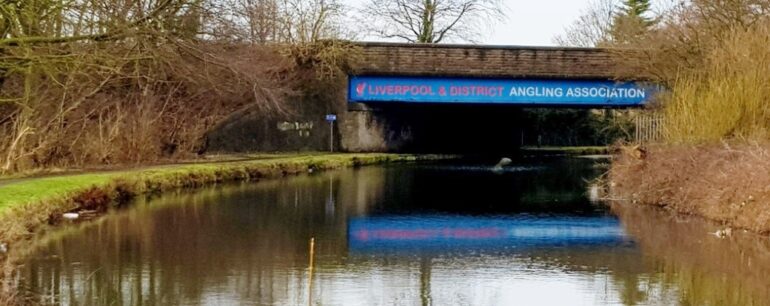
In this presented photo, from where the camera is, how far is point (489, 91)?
44.5 metres

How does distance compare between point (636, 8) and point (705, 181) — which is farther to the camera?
point (636, 8)

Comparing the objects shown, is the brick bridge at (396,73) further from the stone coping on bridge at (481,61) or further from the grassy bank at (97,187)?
the grassy bank at (97,187)

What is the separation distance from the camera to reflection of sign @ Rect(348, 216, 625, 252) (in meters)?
17.1

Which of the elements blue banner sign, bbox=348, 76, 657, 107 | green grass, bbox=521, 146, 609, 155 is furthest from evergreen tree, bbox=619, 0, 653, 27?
blue banner sign, bbox=348, 76, 657, 107

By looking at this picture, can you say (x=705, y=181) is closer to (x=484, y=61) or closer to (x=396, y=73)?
(x=484, y=61)

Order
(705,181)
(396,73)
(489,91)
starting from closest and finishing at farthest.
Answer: (705,181)
(396,73)
(489,91)

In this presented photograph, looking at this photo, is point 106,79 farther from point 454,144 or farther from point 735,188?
point 454,144

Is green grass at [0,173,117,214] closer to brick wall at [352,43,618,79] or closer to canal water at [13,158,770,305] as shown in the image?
canal water at [13,158,770,305]

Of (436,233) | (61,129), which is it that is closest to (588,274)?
(436,233)

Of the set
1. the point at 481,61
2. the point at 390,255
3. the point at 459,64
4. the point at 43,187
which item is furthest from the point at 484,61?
the point at 390,255

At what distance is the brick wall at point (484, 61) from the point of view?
145 feet

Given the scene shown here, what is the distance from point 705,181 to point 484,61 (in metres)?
24.1

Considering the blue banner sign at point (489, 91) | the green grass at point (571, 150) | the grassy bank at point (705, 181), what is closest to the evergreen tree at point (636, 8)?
the green grass at point (571, 150)

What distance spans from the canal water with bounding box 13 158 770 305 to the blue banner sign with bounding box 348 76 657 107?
61.4 feet
